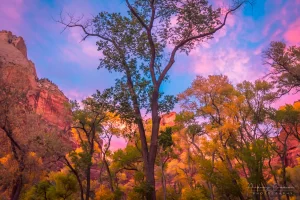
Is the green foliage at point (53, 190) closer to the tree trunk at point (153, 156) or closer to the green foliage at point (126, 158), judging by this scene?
the green foliage at point (126, 158)

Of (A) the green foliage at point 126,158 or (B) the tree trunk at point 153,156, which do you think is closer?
(B) the tree trunk at point 153,156

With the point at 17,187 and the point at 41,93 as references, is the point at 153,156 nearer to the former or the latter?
the point at 17,187

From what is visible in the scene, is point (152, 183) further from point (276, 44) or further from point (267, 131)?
point (267, 131)

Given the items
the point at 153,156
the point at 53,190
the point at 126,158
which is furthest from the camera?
the point at 126,158

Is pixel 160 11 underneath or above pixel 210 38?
above

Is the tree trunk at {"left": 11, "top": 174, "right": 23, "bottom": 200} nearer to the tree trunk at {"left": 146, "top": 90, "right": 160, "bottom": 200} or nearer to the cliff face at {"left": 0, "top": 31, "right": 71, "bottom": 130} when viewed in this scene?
the tree trunk at {"left": 146, "top": 90, "right": 160, "bottom": 200}

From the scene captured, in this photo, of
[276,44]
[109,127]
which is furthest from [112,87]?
[109,127]

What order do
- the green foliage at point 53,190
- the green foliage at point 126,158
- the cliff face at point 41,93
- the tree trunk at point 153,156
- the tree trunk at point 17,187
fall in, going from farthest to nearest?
the cliff face at point 41,93
the green foliage at point 126,158
the green foliage at point 53,190
the tree trunk at point 17,187
the tree trunk at point 153,156

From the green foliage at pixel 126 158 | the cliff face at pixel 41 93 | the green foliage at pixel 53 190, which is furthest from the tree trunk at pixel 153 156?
the cliff face at pixel 41 93

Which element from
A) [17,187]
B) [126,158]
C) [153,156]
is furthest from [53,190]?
[153,156]

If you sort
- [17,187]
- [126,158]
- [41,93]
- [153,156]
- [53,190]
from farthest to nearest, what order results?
[41,93] → [126,158] → [53,190] → [17,187] → [153,156]

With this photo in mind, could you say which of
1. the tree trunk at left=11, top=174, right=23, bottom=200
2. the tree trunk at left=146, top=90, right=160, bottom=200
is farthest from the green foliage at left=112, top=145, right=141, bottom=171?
the tree trunk at left=146, top=90, right=160, bottom=200

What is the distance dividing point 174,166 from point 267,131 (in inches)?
776

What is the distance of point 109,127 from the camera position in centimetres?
2808
